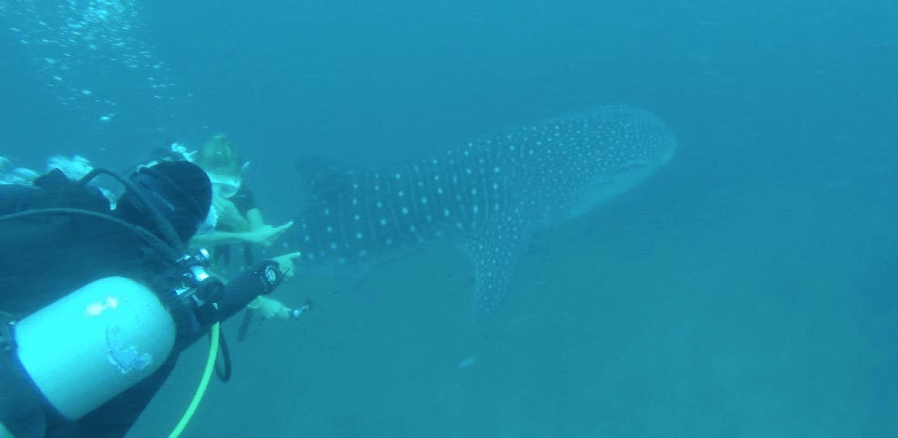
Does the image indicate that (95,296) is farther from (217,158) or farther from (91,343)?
(217,158)

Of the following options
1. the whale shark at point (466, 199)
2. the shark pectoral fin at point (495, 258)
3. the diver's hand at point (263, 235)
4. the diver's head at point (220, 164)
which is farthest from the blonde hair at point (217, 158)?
the shark pectoral fin at point (495, 258)

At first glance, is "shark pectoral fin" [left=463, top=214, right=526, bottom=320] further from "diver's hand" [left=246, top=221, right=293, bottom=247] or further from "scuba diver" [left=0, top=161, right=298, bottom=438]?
"scuba diver" [left=0, top=161, right=298, bottom=438]

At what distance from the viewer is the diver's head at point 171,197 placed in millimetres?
2531

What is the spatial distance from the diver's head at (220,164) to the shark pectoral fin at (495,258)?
3313 mm

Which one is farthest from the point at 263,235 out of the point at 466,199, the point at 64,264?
the point at 64,264

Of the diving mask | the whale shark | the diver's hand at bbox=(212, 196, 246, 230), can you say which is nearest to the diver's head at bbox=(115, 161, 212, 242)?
the diver's hand at bbox=(212, 196, 246, 230)

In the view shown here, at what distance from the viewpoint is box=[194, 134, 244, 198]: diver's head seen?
5.98 meters

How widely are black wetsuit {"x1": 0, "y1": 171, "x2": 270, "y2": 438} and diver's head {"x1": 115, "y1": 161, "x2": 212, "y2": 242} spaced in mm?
112

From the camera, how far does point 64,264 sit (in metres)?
2.29

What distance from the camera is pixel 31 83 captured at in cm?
1393

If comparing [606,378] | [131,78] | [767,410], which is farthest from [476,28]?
[767,410]

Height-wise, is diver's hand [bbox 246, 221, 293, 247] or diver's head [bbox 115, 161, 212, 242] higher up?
diver's head [bbox 115, 161, 212, 242]

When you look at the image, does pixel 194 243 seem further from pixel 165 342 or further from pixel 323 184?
pixel 165 342

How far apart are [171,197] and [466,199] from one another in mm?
5414
